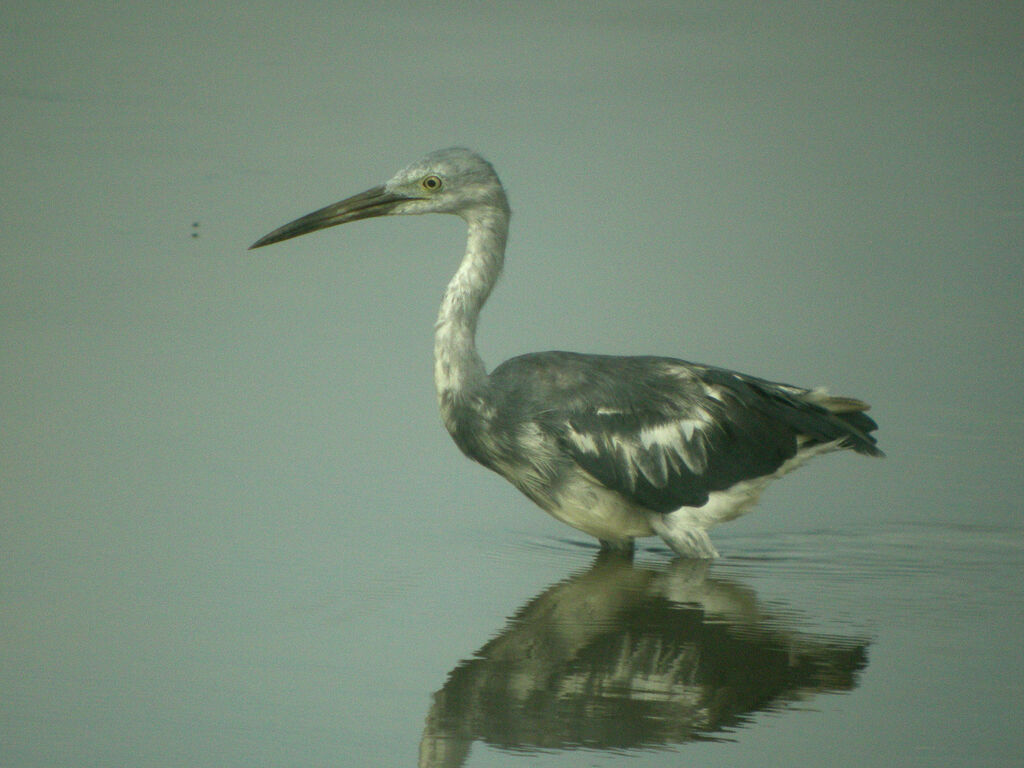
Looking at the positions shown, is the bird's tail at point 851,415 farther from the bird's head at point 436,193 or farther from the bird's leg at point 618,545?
the bird's head at point 436,193

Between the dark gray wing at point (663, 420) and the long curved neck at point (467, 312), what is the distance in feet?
0.50

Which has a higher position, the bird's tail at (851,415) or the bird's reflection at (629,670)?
the bird's tail at (851,415)

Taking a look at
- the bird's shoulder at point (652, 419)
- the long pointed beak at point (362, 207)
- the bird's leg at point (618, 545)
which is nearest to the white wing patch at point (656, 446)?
the bird's shoulder at point (652, 419)

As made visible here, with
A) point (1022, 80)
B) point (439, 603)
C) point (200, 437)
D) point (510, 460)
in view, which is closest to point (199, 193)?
point (200, 437)

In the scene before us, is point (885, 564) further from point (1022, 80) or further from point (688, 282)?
point (1022, 80)

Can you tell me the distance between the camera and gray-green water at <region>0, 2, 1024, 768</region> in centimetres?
554

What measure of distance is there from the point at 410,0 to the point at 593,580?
11110 millimetres

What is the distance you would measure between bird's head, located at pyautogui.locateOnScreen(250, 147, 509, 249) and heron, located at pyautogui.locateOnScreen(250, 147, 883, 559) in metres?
0.28

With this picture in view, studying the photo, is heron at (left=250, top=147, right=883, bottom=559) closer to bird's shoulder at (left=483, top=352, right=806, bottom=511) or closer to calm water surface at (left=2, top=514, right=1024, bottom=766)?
bird's shoulder at (left=483, top=352, right=806, bottom=511)

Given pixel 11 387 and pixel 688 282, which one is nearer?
pixel 11 387

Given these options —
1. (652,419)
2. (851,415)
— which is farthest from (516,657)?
(851,415)

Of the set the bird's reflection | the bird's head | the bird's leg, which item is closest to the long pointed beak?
the bird's head

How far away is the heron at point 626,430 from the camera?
7379mm

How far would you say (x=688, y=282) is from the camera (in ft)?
38.4
